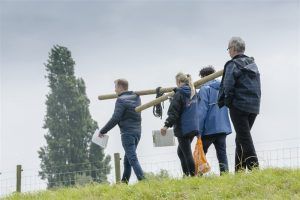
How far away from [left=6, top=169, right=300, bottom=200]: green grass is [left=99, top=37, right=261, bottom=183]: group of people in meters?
0.42

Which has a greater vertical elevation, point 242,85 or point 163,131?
point 242,85

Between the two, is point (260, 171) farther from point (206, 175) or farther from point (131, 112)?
point (131, 112)

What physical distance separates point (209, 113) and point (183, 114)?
19.6 inches

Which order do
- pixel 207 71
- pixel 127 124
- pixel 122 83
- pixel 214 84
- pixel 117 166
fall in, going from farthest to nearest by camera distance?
pixel 117 166
pixel 122 83
pixel 127 124
pixel 207 71
pixel 214 84

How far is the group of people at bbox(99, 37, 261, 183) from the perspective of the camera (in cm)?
891

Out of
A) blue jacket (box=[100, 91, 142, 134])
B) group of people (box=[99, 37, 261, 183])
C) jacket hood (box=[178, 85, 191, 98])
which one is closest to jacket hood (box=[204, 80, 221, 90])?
group of people (box=[99, 37, 261, 183])

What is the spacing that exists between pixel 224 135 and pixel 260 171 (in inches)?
Answer: 42.0

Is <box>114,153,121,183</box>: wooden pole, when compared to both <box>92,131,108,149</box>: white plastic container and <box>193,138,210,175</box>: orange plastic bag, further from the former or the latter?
<box>193,138,210,175</box>: orange plastic bag

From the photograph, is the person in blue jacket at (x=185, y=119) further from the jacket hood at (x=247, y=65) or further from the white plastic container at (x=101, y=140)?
the white plastic container at (x=101, y=140)

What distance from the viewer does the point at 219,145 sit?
979 centimetres

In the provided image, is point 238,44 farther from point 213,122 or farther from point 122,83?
point 122,83

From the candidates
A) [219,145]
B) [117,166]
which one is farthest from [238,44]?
[117,166]

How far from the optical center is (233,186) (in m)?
8.52

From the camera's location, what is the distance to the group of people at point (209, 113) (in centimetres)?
891
